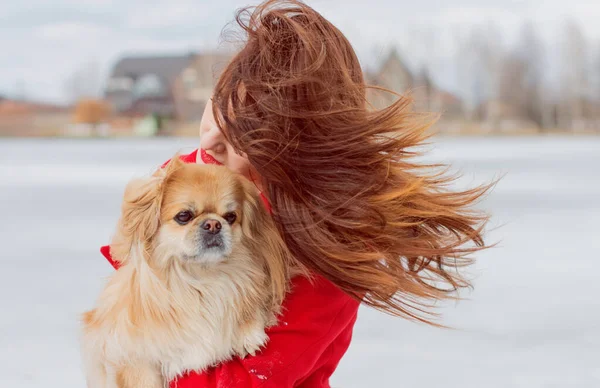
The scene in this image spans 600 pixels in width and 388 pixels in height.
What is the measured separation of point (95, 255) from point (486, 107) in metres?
26.8

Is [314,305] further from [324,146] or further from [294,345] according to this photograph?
[324,146]

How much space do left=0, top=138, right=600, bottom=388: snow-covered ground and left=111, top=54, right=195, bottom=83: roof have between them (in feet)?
99.0

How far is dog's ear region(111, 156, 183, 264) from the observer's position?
1792 mm

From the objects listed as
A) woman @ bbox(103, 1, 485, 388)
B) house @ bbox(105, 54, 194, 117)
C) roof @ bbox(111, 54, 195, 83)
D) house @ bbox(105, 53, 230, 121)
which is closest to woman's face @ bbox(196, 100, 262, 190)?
woman @ bbox(103, 1, 485, 388)

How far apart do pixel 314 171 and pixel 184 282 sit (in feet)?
1.38

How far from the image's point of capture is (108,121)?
30.5m

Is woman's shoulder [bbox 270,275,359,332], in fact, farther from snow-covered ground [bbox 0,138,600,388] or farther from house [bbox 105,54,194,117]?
house [bbox 105,54,194,117]

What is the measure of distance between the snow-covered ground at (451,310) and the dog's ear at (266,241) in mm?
381

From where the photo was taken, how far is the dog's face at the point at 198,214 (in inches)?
68.9

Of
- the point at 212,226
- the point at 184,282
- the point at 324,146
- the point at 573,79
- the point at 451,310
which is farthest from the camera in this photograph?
the point at 573,79

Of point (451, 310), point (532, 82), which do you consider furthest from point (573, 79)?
point (451, 310)

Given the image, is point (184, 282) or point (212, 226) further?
point (184, 282)

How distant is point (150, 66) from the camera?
3906 cm

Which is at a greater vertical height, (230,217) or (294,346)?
(230,217)
